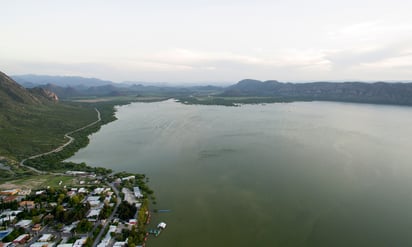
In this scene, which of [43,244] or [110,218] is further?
[110,218]

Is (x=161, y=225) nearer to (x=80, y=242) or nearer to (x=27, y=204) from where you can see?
(x=80, y=242)

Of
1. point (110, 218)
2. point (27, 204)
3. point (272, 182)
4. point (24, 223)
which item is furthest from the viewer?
point (272, 182)

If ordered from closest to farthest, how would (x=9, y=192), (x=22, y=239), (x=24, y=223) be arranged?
(x=22, y=239), (x=24, y=223), (x=9, y=192)

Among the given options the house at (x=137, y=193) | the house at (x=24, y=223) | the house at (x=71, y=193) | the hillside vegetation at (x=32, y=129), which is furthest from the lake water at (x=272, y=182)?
the house at (x=24, y=223)

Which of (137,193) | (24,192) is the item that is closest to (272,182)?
(137,193)

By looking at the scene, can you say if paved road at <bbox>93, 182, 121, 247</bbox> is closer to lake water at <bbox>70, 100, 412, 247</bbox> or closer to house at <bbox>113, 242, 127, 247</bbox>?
house at <bbox>113, 242, 127, 247</bbox>

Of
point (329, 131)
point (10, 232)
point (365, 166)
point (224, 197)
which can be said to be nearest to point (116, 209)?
point (10, 232)

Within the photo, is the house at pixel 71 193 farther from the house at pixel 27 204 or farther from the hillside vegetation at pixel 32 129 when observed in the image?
the hillside vegetation at pixel 32 129
